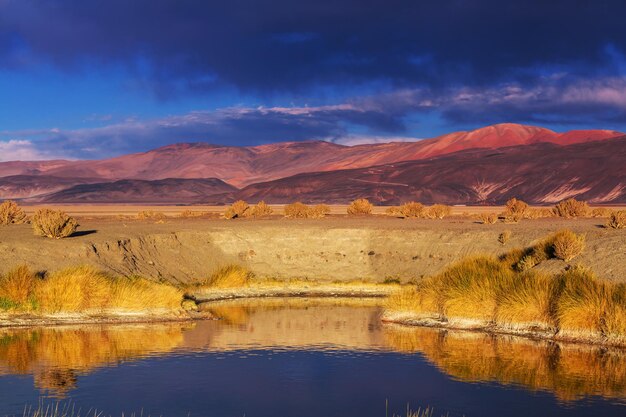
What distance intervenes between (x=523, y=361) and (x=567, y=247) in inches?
446

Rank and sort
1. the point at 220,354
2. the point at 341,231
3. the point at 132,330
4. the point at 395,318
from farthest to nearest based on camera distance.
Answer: the point at 341,231
the point at 395,318
the point at 132,330
the point at 220,354

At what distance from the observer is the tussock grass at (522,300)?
79.1 ft

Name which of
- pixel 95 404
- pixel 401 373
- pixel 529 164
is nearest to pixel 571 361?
pixel 401 373

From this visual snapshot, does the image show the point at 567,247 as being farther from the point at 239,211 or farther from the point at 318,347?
the point at 239,211

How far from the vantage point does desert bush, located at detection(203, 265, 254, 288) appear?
3800cm

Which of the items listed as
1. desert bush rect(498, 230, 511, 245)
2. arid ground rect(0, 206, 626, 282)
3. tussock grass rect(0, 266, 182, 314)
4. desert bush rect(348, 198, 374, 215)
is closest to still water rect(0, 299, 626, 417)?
tussock grass rect(0, 266, 182, 314)

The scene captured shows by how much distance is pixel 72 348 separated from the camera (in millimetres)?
23484

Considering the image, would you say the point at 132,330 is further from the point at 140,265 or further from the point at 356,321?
the point at 140,265

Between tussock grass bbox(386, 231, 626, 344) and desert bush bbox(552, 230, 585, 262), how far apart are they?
106 mm

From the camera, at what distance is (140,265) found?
3916 centimetres

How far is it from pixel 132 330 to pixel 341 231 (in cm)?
2287

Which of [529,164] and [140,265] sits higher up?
[529,164]

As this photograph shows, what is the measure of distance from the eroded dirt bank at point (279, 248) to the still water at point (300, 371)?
1066cm

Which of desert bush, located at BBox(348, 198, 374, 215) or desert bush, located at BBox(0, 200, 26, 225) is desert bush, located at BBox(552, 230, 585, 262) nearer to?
desert bush, located at BBox(0, 200, 26, 225)
